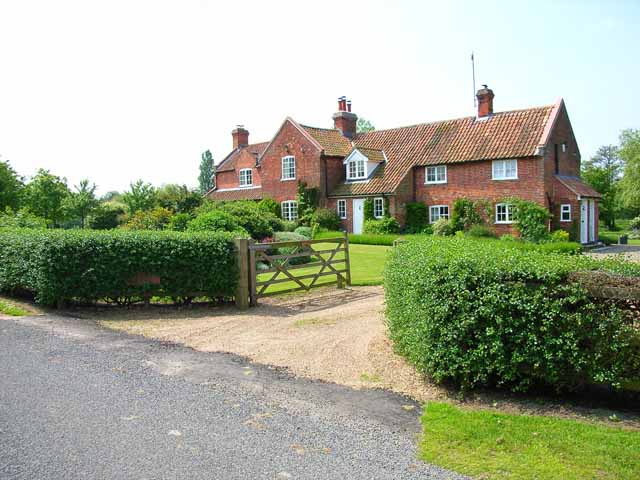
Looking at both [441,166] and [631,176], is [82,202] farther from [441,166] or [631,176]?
[631,176]

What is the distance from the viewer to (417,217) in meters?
34.3

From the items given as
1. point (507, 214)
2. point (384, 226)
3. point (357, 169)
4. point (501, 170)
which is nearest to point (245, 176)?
point (357, 169)

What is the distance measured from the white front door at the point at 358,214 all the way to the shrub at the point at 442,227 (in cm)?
564

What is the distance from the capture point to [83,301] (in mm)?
12656

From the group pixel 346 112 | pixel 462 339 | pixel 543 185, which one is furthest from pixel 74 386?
pixel 346 112

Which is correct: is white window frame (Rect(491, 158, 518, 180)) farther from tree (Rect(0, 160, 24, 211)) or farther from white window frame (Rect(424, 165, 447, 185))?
tree (Rect(0, 160, 24, 211))

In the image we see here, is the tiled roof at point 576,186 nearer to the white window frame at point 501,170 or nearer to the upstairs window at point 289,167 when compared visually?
the white window frame at point 501,170

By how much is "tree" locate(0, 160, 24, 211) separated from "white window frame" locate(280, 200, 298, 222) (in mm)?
23878

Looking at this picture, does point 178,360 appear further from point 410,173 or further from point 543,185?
point 410,173

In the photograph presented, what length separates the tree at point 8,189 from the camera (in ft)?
152

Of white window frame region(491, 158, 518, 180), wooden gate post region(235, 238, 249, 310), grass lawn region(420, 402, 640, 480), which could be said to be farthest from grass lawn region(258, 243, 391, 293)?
white window frame region(491, 158, 518, 180)

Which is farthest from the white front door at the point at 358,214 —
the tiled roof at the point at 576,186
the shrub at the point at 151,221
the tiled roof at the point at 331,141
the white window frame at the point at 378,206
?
the shrub at the point at 151,221

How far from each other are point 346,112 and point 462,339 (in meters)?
36.4

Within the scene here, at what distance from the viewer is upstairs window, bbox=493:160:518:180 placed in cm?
3061
